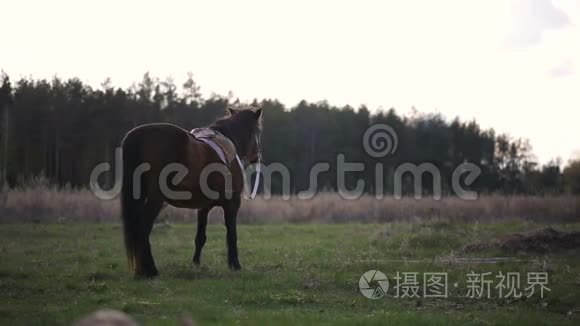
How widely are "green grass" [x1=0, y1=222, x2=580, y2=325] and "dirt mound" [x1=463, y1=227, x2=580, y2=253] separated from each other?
38cm

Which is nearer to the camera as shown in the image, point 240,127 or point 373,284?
point 373,284

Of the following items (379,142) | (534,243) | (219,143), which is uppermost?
(379,142)

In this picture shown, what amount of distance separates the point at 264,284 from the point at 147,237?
181cm

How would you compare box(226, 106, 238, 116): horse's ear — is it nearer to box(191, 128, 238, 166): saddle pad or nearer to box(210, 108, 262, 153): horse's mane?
box(210, 108, 262, 153): horse's mane

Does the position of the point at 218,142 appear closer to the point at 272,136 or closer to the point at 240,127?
the point at 240,127

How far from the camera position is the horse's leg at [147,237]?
325 inches

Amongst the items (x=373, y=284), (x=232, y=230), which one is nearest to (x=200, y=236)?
(x=232, y=230)

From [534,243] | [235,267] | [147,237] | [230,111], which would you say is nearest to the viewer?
[147,237]

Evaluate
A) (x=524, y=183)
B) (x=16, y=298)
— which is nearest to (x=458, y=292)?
(x=16, y=298)

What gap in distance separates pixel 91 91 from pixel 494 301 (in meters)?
34.3

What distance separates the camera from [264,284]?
8.05m

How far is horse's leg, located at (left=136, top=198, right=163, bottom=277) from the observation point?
825 centimetres

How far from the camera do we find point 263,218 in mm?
20906

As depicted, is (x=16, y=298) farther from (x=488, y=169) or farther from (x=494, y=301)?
(x=488, y=169)
